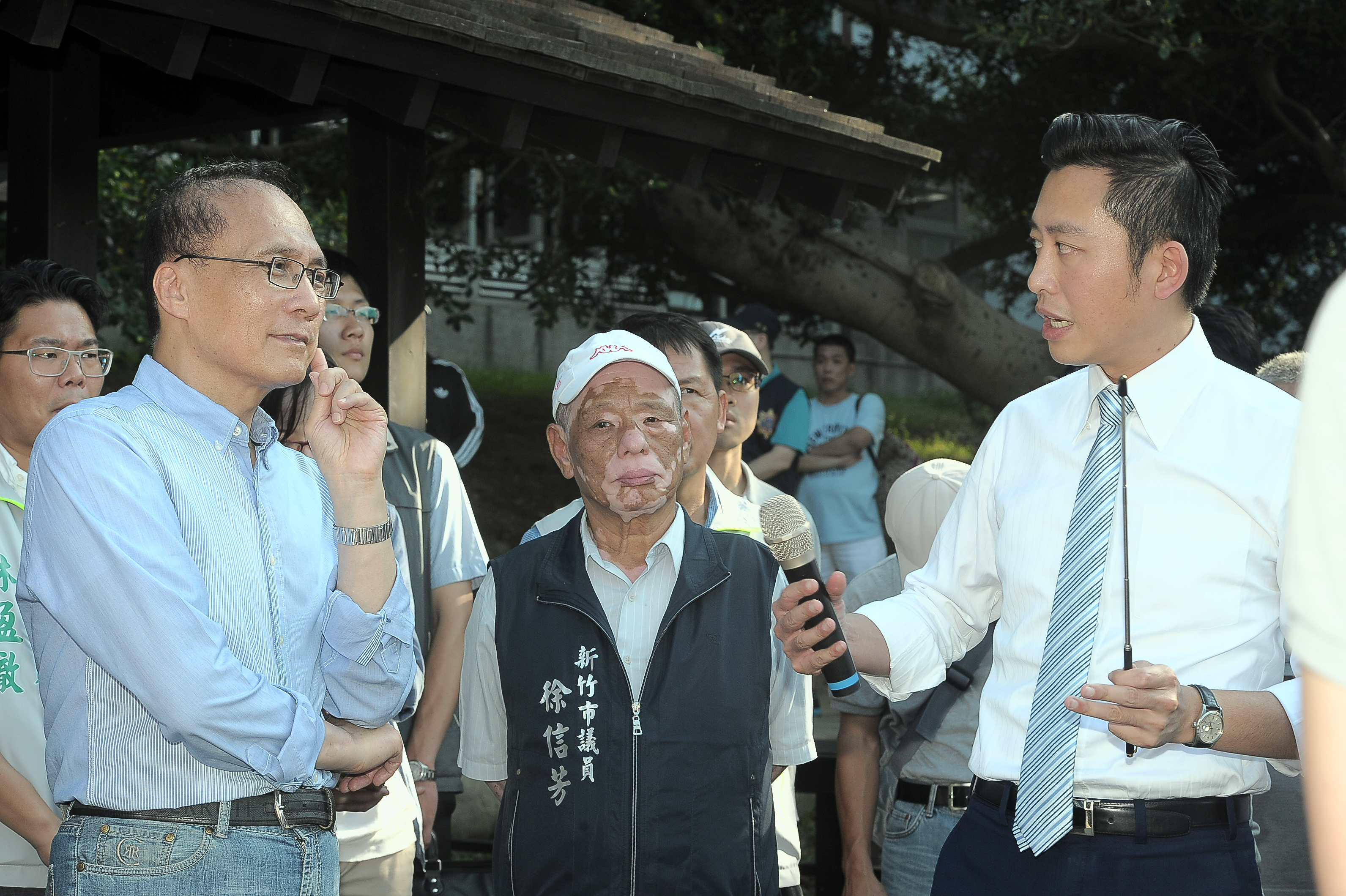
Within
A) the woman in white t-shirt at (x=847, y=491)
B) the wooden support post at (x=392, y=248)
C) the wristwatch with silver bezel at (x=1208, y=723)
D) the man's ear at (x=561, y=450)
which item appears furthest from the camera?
the woman in white t-shirt at (x=847, y=491)

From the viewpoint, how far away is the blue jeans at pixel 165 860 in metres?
2.16

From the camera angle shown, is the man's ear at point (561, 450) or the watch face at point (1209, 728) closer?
the watch face at point (1209, 728)

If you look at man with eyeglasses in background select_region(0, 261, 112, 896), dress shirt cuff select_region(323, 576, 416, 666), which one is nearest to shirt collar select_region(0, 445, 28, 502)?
man with eyeglasses in background select_region(0, 261, 112, 896)

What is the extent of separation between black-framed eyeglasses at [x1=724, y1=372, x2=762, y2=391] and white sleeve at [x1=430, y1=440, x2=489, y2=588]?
1083 mm

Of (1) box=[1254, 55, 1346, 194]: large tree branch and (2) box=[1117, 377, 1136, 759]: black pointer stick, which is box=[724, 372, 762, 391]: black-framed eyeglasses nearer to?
(2) box=[1117, 377, 1136, 759]: black pointer stick

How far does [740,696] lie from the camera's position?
291 cm

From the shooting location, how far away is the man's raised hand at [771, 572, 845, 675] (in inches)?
87.0

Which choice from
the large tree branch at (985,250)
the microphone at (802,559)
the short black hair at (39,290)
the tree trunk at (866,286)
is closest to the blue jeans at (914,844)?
the microphone at (802,559)

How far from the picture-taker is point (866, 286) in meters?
10.4

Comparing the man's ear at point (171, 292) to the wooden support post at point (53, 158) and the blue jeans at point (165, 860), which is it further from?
the wooden support post at point (53, 158)

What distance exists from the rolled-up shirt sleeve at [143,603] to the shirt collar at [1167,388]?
1.70m

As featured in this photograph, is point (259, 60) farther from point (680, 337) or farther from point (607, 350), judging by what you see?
point (607, 350)

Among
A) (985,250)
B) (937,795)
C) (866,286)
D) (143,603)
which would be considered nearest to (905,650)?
(937,795)

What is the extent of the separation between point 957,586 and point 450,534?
1.80 m
